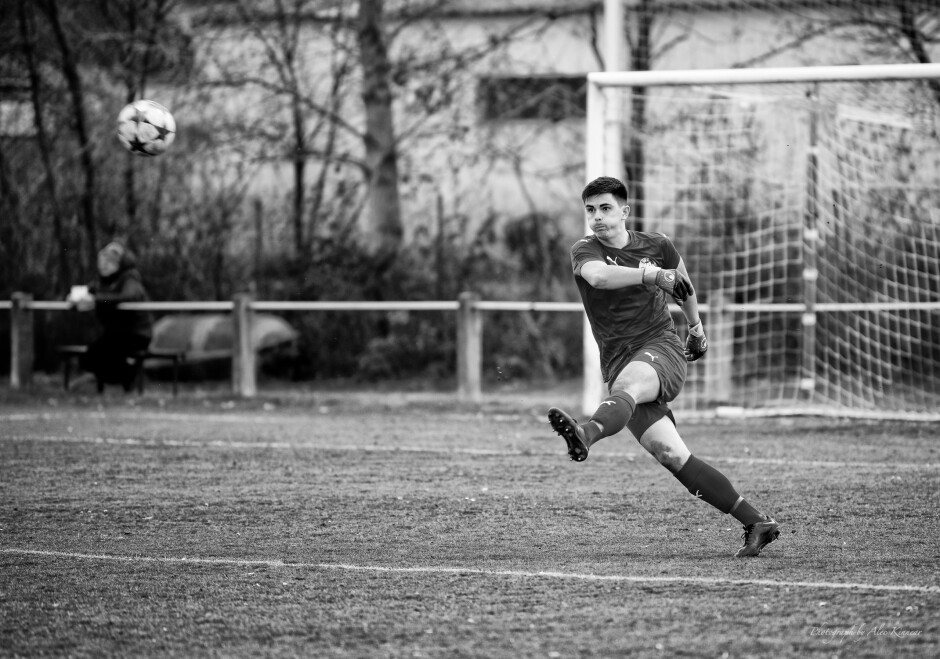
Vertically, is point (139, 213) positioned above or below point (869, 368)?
above

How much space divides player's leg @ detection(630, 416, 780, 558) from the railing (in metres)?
7.71

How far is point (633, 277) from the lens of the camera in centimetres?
589

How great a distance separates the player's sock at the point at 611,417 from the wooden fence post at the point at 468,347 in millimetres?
8679

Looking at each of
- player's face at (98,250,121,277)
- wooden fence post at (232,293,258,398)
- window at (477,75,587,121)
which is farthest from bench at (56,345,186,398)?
window at (477,75,587,121)

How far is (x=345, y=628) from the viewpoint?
4.64 metres

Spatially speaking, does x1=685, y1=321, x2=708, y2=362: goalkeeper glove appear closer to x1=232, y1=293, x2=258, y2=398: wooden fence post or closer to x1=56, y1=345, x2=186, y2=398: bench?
x1=232, y1=293, x2=258, y2=398: wooden fence post

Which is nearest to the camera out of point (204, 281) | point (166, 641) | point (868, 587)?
point (166, 641)

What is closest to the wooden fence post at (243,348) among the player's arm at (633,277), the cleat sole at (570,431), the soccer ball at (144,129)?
the soccer ball at (144,129)

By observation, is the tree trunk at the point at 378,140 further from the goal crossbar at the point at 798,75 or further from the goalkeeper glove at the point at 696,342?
the goalkeeper glove at the point at 696,342

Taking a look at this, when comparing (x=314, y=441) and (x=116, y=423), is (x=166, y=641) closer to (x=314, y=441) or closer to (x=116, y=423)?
(x=314, y=441)

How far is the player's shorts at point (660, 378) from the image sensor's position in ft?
19.9

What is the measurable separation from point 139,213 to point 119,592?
1519 cm

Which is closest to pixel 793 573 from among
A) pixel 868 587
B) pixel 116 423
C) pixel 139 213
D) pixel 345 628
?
pixel 868 587

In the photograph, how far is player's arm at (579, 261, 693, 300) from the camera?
5.78 metres
